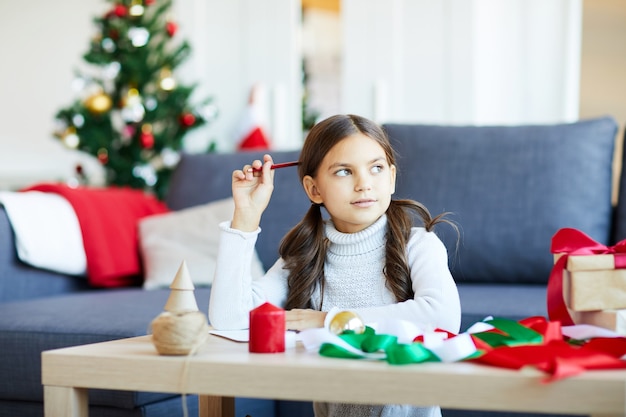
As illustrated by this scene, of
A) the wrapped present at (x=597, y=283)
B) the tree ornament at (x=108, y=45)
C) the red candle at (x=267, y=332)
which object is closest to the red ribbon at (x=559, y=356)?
the wrapped present at (x=597, y=283)

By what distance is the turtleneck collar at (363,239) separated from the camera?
1485 mm

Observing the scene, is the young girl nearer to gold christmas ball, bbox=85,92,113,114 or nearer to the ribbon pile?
the ribbon pile

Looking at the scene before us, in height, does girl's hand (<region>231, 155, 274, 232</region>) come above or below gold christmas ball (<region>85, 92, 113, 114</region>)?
below

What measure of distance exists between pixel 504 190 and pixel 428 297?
1.08 m

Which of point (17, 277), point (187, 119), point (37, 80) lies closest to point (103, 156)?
point (187, 119)

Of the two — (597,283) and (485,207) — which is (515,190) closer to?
(485,207)

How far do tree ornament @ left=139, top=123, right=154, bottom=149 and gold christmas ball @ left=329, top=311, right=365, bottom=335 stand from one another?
9.73ft

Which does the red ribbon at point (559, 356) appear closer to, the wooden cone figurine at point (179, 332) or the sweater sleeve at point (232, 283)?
the wooden cone figurine at point (179, 332)

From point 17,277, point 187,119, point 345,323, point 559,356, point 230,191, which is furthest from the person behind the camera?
point 187,119

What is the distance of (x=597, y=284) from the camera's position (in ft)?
3.80

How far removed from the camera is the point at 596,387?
2.80 feet

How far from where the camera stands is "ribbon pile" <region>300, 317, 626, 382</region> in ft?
2.98

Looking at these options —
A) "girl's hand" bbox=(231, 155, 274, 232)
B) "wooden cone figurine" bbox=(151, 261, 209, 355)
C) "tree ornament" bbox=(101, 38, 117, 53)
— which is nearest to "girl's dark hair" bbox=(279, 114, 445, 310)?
"girl's hand" bbox=(231, 155, 274, 232)

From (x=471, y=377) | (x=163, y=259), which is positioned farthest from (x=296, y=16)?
(x=471, y=377)
